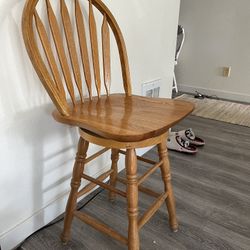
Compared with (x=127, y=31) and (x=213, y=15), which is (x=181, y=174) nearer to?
(x=127, y=31)

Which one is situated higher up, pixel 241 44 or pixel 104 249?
pixel 241 44

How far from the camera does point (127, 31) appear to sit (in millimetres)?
1327

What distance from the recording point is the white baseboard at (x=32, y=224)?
995 millimetres

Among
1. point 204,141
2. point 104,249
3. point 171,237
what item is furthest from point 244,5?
point 104,249

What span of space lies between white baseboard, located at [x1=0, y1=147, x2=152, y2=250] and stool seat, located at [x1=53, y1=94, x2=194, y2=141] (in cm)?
49

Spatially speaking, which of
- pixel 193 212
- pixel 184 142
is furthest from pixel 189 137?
pixel 193 212

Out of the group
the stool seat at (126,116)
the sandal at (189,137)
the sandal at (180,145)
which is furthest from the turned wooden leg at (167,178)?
the sandal at (189,137)

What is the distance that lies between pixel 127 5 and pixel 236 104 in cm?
213

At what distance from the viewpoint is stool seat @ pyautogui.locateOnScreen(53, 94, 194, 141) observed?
734 millimetres

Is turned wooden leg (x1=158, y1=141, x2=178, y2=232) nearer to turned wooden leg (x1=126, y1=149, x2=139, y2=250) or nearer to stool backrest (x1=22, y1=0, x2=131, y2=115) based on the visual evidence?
turned wooden leg (x1=126, y1=149, x2=139, y2=250)

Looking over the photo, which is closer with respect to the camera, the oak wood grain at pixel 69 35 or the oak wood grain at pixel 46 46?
the oak wood grain at pixel 46 46

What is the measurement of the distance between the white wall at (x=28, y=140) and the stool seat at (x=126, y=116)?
0.16 metres

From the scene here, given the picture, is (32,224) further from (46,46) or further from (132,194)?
(46,46)

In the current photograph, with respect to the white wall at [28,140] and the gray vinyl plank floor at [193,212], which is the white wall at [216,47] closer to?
the gray vinyl plank floor at [193,212]
